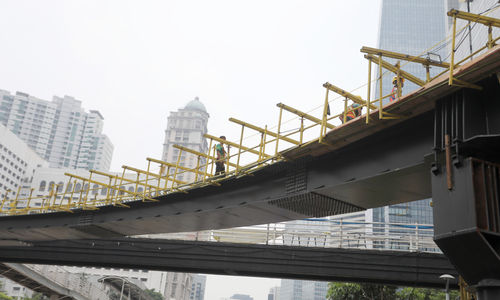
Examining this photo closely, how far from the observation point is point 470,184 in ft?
25.8

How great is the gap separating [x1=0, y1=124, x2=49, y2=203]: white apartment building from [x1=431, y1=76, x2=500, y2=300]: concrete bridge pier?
489ft

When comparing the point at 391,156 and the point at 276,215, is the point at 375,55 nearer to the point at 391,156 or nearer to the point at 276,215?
the point at 391,156

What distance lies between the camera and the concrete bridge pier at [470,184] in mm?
7637

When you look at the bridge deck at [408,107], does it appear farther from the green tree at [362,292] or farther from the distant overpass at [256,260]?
the green tree at [362,292]

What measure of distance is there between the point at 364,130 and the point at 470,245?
138 inches

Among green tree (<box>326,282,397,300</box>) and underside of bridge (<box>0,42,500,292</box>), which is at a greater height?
underside of bridge (<box>0,42,500,292</box>)

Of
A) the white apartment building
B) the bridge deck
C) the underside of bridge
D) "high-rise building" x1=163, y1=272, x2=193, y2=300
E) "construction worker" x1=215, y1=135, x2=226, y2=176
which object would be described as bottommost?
"high-rise building" x1=163, y1=272, x2=193, y2=300

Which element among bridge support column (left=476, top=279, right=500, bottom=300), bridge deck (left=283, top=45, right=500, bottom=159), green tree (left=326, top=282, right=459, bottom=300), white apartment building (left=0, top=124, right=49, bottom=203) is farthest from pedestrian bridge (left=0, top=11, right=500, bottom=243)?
white apartment building (left=0, top=124, right=49, bottom=203)

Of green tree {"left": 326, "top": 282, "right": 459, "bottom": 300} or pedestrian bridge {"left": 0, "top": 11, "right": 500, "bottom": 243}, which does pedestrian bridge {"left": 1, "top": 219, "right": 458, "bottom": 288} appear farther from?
green tree {"left": 326, "top": 282, "right": 459, "bottom": 300}

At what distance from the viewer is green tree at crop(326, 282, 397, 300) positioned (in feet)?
87.7

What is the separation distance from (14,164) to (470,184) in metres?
165

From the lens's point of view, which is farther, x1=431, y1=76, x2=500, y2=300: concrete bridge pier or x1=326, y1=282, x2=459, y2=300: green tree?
x1=326, y1=282, x2=459, y2=300: green tree

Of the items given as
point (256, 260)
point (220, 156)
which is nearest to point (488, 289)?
point (220, 156)

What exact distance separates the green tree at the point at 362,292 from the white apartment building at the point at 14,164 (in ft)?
436
